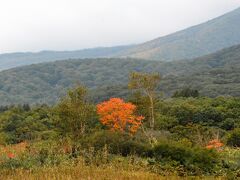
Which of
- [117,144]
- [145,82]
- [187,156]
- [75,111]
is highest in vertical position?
[117,144]

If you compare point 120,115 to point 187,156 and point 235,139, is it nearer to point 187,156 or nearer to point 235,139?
point 235,139

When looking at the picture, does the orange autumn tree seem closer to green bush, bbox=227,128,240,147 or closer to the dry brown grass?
green bush, bbox=227,128,240,147

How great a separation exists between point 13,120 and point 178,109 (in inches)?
711

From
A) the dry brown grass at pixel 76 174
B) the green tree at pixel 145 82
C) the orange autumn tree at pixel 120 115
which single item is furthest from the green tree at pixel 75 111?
the dry brown grass at pixel 76 174

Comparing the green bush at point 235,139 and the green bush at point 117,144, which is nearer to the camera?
the green bush at point 117,144

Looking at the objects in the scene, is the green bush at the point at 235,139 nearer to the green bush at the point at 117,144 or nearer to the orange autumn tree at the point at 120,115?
the orange autumn tree at the point at 120,115

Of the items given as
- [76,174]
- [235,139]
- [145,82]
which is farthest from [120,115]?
[76,174]

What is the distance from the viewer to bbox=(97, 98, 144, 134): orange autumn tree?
30.5m

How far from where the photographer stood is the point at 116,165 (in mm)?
11094

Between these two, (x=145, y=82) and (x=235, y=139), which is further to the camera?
(x=145, y=82)

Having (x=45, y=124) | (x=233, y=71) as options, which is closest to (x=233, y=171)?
(x=45, y=124)

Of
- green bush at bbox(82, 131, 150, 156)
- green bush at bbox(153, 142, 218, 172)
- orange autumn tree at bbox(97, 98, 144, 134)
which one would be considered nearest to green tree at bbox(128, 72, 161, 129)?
orange autumn tree at bbox(97, 98, 144, 134)

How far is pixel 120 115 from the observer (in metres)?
30.5

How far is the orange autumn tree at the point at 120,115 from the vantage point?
30500mm
